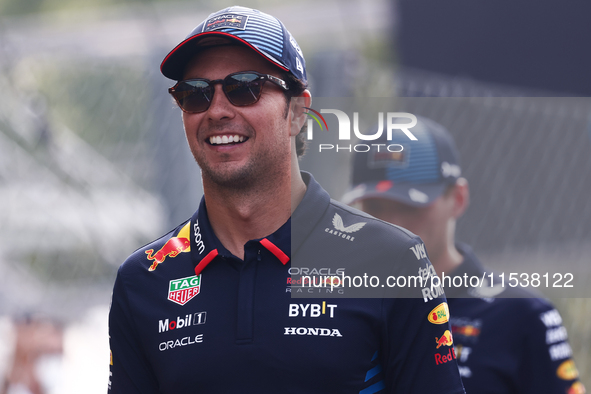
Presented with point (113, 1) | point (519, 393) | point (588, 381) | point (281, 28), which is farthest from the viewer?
point (113, 1)

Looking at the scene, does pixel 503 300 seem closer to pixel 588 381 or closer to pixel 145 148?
pixel 145 148

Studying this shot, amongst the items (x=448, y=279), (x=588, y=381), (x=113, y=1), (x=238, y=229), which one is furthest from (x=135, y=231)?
(x=113, y=1)

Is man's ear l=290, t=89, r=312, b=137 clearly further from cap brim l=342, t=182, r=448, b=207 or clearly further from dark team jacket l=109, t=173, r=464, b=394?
cap brim l=342, t=182, r=448, b=207

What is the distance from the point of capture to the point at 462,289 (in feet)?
9.31

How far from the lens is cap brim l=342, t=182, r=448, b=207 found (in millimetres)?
2863

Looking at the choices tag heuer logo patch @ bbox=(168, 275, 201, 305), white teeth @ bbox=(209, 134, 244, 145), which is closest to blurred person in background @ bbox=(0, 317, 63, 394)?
tag heuer logo patch @ bbox=(168, 275, 201, 305)

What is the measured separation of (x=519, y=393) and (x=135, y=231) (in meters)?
2.85

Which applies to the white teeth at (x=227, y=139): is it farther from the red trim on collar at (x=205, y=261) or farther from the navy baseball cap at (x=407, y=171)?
the navy baseball cap at (x=407, y=171)

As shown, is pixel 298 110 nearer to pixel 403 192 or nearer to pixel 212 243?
pixel 212 243

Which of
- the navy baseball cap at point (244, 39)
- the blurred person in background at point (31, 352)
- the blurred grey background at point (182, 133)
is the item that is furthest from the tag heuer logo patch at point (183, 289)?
the blurred person in background at point (31, 352)

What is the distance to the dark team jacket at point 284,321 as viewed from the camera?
175 cm

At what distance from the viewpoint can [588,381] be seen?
193 inches

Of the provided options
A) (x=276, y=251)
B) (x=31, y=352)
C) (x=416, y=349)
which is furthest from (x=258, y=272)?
(x=31, y=352)

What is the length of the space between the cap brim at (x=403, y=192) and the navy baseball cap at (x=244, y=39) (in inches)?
41.0
